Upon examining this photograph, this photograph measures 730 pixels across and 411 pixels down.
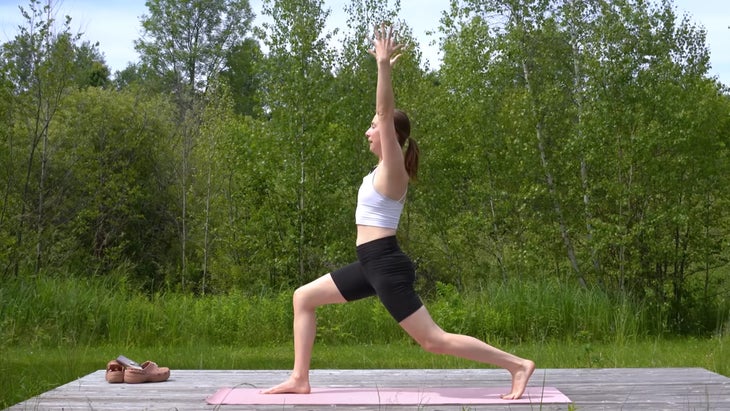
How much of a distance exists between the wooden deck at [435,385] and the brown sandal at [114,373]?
59 millimetres

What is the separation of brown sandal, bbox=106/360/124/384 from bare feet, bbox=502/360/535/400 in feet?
7.58

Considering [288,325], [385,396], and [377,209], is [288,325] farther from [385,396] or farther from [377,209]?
[377,209]

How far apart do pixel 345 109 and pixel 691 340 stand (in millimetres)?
7397

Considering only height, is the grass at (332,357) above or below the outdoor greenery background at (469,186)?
below

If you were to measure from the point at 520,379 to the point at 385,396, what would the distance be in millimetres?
705

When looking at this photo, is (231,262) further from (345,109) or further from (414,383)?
(414,383)

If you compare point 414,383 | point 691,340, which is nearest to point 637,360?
point 691,340

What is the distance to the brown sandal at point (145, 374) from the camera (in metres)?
5.42

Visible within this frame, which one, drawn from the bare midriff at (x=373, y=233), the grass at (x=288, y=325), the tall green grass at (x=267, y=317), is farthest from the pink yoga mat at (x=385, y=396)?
the tall green grass at (x=267, y=317)

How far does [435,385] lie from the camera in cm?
527

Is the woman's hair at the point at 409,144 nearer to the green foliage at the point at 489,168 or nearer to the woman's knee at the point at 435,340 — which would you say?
the woman's knee at the point at 435,340

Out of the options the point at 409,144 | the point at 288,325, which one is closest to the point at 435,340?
the point at 409,144

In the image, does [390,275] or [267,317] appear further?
[267,317]

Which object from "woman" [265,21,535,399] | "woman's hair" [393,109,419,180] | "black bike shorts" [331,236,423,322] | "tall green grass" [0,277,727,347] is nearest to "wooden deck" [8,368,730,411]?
"woman" [265,21,535,399]
